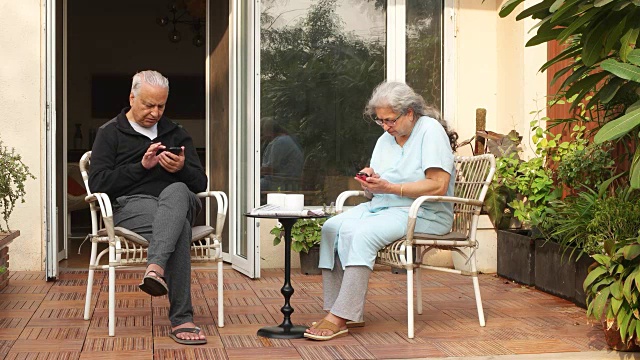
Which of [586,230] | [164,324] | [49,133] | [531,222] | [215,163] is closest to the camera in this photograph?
[164,324]

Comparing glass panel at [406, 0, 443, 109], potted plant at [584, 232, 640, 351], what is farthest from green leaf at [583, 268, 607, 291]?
glass panel at [406, 0, 443, 109]

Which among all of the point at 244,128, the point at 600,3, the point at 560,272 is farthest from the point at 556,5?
the point at 244,128

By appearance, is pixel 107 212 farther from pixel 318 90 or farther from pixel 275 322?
pixel 318 90

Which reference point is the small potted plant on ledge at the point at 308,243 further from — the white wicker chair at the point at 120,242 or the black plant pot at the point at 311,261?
the white wicker chair at the point at 120,242

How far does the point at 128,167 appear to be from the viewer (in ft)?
13.1

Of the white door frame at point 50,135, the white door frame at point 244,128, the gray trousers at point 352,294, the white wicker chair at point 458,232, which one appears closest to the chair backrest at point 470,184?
the white wicker chair at point 458,232

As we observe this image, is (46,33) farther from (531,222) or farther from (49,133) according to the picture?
(531,222)

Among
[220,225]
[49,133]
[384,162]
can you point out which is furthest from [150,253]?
[49,133]

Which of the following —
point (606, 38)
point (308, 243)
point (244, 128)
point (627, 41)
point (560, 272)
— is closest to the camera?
point (627, 41)

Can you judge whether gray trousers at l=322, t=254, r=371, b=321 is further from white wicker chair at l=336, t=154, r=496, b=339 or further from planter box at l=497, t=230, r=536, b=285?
planter box at l=497, t=230, r=536, b=285

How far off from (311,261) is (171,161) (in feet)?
7.03

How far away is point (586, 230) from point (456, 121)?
2.05m

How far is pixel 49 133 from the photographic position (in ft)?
18.6

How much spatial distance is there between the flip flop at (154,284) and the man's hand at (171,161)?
1.76 ft
